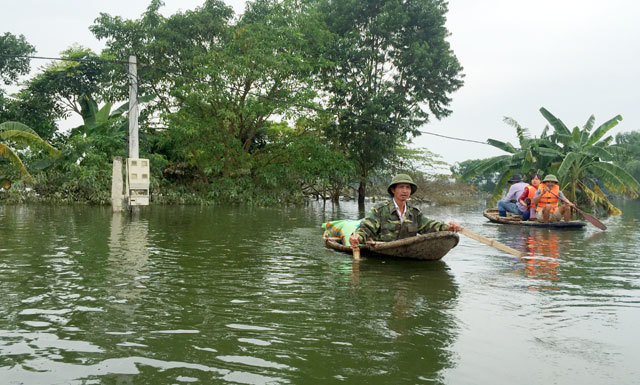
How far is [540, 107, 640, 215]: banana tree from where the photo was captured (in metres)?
20.7

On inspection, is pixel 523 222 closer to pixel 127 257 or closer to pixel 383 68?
pixel 127 257

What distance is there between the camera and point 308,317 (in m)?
5.20

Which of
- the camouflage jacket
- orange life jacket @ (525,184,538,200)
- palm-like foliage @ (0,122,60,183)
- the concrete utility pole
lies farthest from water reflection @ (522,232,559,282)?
palm-like foliage @ (0,122,60,183)

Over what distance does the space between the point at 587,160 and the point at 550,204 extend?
25.1 feet

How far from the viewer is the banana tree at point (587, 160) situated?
20688 millimetres

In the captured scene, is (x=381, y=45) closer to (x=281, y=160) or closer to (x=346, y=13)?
(x=346, y=13)

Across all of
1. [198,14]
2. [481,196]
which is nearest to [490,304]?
[198,14]

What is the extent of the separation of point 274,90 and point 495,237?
54.7 ft

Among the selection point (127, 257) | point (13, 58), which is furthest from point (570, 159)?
point (13, 58)

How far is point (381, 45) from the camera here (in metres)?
30.2

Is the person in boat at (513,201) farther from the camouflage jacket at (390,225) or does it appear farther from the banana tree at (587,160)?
the camouflage jacket at (390,225)

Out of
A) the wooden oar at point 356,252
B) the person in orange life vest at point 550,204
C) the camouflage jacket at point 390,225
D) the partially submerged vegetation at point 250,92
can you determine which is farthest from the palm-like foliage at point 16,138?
the person in orange life vest at point 550,204

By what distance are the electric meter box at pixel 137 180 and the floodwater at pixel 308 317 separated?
A: 21.1 feet

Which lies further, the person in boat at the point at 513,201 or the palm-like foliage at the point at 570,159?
the palm-like foliage at the point at 570,159
